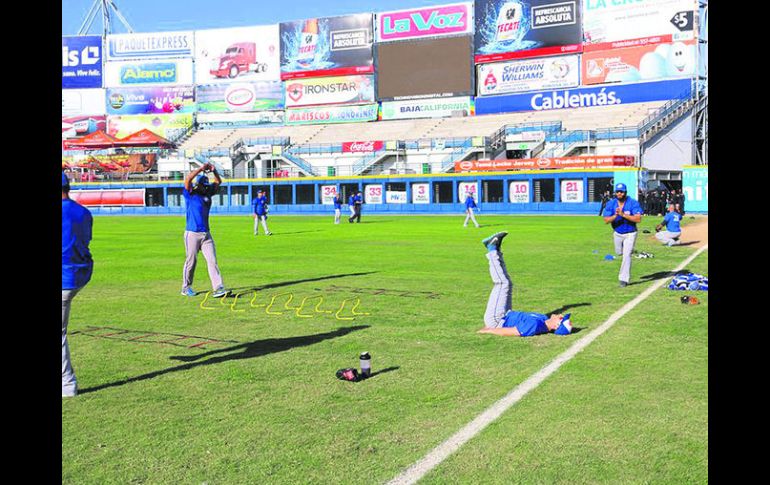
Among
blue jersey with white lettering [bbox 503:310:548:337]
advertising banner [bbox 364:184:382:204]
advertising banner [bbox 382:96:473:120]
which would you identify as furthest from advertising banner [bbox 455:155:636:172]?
blue jersey with white lettering [bbox 503:310:548:337]

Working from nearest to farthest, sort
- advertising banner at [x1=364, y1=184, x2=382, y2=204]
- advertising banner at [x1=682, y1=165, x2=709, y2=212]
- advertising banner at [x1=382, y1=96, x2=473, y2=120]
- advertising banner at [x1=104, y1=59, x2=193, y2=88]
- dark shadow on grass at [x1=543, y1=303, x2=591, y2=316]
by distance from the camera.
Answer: dark shadow on grass at [x1=543, y1=303, x2=591, y2=316] < advertising banner at [x1=682, y1=165, x2=709, y2=212] < advertising banner at [x1=364, y1=184, x2=382, y2=204] < advertising banner at [x1=382, y1=96, x2=473, y2=120] < advertising banner at [x1=104, y1=59, x2=193, y2=88]

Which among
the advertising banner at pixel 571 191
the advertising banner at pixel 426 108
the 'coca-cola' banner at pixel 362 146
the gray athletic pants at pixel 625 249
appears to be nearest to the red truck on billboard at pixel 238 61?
the advertising banner at pixel 426 108

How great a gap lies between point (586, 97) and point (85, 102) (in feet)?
205

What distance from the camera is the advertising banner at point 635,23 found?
6762cm

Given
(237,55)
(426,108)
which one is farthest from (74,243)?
(237,55)

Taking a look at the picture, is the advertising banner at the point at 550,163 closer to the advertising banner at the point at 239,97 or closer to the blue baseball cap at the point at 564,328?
the advertising banner at the point at 239,97

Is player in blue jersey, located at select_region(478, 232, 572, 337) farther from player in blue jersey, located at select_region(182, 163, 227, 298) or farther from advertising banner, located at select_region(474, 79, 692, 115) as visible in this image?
advertising banner, located at select_region(474, 79, 692, 115)

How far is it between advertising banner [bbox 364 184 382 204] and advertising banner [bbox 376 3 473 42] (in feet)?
69.3

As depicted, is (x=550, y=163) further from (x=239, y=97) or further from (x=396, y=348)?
(x=396, y=348)

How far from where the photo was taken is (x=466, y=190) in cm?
6269

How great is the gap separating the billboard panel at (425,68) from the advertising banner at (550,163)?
1781cm

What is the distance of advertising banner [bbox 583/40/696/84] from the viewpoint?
67812 mm

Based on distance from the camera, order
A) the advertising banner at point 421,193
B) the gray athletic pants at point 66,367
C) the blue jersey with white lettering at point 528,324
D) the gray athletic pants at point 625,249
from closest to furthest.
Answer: the gray athletic pants at point 66,367 → the blue jersey with white lettering at point 528,324 → the gray athletic pants at point 625,249 → the advertising banner at point 421,193
